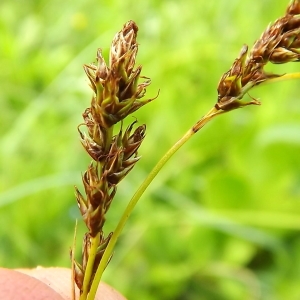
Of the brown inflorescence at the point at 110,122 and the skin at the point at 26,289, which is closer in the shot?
the brown inflorescence at the point at 110,122

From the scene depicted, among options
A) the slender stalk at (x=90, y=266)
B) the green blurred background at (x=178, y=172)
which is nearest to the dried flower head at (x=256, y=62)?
the slender stalk at (x=90, y=266)

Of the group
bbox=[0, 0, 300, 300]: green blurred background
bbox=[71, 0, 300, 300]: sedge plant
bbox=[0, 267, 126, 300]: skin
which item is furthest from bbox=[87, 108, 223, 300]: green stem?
bbox=[0, 0, 300, 300]: green blurred background

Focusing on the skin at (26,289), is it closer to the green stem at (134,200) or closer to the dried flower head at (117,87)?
the green stem at (134,200)

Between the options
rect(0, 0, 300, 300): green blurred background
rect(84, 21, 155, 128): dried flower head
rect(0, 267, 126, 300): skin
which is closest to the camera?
rect(84, 21, 155, 128): dried flower head

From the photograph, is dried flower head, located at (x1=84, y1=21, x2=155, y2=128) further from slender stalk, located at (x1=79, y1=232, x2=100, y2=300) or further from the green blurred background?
the green blurred background

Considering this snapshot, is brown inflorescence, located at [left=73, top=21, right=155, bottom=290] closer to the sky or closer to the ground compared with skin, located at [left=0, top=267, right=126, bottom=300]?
closer to the sky

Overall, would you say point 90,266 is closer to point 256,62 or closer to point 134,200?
point 134,200
